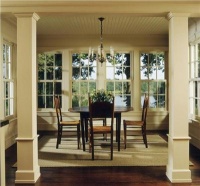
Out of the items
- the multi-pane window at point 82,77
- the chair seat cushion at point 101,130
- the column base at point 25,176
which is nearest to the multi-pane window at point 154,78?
the multi-pane window at point 82,77

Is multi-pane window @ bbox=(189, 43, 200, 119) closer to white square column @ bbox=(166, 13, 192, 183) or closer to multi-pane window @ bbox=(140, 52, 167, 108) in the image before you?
multi-pane window @ bbox=(140, 52, 167, 108)

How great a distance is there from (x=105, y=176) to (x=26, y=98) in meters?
1.57

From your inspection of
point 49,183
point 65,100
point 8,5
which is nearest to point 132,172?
point 49,183

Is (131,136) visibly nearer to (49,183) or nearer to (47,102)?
(47,102)

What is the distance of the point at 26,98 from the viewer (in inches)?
168

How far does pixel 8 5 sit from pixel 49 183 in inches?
95.2

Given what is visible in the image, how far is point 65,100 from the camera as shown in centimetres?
857

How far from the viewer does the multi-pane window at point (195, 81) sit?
655 centimetres

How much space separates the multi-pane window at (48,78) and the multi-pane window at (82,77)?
39 centimetres

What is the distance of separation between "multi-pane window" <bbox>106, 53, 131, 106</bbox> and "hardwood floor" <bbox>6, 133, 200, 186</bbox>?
378 centimetres

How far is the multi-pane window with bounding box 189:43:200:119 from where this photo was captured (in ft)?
21.5

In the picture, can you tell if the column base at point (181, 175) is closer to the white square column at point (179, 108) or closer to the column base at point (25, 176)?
the white square column at point (179, 108)

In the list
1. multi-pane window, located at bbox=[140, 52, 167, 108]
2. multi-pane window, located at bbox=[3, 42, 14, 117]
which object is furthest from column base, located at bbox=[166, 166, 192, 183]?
multi-pane window, located at bbox=[140, 52, 167, 108]

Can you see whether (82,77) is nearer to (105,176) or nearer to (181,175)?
(105,176)
